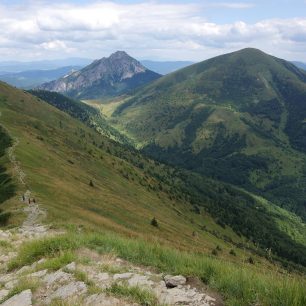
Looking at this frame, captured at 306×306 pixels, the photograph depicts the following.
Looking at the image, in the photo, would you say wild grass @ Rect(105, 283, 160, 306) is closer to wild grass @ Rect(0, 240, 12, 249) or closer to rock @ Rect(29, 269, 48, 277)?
rock @ Rect(29, 269, 48, 277)

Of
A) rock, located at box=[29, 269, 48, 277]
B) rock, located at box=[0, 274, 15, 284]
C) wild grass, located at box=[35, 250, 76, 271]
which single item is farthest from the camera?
rock, located at box=[0, 274, 15, 284]

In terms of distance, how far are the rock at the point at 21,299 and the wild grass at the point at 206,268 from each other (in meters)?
3.19

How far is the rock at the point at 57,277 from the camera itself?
13.0m

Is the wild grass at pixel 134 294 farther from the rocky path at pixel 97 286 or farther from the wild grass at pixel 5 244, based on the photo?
the wild grass at pixel 5 244

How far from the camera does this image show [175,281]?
12258 mm

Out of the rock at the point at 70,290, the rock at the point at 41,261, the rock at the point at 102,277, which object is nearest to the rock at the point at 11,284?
the rock at the point at 41,261

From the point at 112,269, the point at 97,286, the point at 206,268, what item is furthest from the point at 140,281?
the point at 206,268

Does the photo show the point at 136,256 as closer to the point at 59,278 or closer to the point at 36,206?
the point at 59,278

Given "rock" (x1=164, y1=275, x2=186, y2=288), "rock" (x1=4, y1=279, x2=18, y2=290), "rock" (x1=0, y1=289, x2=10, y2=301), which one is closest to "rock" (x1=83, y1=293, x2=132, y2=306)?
"rock" (x1=164, y1=275, x2=186, y2=288)

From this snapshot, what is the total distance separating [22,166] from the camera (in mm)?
80438

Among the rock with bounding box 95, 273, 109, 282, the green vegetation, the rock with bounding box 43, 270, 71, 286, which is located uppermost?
the rock with bounding box 95, 273, 109, 282

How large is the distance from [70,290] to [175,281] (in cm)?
304

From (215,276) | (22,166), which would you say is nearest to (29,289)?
(215,276)

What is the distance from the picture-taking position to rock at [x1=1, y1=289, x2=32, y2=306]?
11.6 metres
